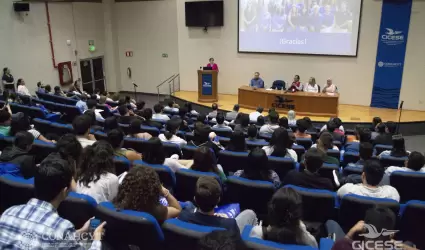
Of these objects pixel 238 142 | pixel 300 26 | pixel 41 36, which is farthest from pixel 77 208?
pixel 41 36

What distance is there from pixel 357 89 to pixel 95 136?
334 inches

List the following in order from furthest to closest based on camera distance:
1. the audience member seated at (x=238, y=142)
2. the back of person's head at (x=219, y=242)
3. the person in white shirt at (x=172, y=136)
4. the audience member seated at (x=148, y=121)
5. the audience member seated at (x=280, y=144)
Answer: the audience member seated at (x=148, y=121) → the person in white shirt at (x=172, y=136) → the audience member seated at (x=238, y=142) → the audience member seated at (x=280, y=144) → the back of person's head at (x=219, y=242)

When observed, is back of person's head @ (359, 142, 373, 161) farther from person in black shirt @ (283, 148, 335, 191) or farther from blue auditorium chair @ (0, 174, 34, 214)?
blue auditorium chair @ (0, 174, 34, 214)

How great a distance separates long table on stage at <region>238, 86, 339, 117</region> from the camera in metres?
9.66

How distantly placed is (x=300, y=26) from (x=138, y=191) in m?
9.71

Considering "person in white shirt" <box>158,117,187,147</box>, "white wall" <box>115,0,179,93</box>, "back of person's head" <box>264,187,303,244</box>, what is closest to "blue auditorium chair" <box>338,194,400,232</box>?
"back of person's head" <box>264,187,303,244</box>

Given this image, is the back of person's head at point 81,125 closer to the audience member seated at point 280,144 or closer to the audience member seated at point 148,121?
the audience member seated at point 148,121

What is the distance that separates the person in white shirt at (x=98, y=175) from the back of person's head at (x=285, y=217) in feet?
4.44

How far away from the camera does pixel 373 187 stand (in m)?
3.20

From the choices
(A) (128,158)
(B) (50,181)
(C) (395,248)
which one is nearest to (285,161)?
(A) (128,158)

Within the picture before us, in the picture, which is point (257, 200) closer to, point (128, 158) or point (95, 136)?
point (128, 158)

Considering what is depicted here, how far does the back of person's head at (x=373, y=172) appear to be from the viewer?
3117 mm

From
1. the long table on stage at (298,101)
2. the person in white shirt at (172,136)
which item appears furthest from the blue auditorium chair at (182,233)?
the long table on stage at (298,101)

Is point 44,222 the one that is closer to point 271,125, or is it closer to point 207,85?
point 271,125
